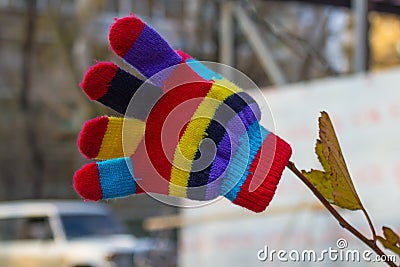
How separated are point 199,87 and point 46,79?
18.7m

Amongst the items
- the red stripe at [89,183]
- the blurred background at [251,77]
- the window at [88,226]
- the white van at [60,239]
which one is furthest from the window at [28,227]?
the red stripe at [89,183]

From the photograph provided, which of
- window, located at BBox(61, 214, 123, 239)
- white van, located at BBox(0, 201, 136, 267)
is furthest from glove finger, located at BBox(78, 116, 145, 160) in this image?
window, located at BBox(61, 214, 123, 239)

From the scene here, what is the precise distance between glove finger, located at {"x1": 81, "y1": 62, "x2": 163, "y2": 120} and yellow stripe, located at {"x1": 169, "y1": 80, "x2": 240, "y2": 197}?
0.05m

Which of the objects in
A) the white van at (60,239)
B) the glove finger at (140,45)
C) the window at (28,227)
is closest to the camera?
the glove finger at (140,45)

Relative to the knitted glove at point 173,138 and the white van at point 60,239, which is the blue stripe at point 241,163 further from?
the white van at point 60,239

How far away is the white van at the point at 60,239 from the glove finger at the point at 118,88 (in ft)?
33.1

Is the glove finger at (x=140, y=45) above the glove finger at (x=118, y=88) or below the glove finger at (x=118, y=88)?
above

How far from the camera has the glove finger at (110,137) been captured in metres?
1.04

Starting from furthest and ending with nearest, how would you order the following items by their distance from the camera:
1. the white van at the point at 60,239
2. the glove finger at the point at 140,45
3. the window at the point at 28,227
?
the window at the point at 28,227 → the white van at the point at 60,239 → the glove finger at the point at 140,45

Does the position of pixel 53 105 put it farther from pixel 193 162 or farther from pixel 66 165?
pixel 193 162

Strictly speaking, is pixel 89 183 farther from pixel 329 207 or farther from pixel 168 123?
pixel 329 207

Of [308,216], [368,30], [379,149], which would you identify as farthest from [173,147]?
[368,30]

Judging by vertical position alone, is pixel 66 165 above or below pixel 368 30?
below

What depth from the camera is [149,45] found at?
39.5 inches
